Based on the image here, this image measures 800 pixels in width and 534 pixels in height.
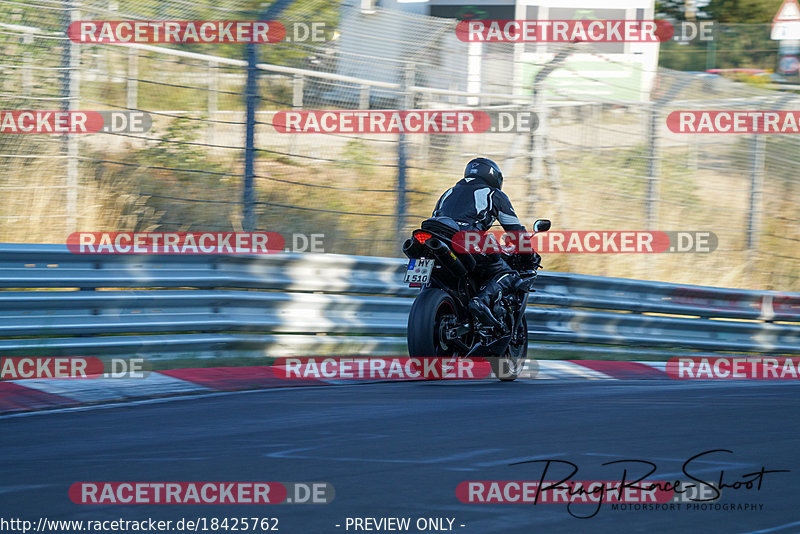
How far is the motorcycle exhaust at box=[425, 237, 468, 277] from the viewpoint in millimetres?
8539

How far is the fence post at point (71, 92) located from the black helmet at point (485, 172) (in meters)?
3.23

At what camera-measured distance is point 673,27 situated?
14.5 metres

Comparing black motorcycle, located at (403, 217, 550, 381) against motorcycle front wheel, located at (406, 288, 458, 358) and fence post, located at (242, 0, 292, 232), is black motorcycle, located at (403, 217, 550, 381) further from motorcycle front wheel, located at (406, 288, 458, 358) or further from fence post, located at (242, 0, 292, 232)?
fence post, located at (242, 0, 292, 232)

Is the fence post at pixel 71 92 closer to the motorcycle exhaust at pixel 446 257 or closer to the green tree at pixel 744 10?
the motorcycle exhaust at pixel 446 257

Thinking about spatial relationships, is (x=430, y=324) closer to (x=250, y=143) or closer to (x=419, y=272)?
(x=419, y=272)

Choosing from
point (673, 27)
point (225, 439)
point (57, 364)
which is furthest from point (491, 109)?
point (225, 439)

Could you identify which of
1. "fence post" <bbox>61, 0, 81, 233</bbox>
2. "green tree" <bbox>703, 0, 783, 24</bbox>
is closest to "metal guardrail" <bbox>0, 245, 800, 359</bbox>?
"fence post" <bbox>61, 0, 81, 233</bbox>

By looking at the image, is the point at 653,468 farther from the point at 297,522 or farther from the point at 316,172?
the point at 316,172

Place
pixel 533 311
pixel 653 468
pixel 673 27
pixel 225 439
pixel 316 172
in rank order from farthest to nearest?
pixel 673 27 → pixel 316 172 → pixel 533 311 → pixel 225 439 → pixel 653 468

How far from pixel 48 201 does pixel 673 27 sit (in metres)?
7.89

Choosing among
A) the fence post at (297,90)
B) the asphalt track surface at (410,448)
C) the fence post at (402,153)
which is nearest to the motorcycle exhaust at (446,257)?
the asphalt track surface at (410,448)

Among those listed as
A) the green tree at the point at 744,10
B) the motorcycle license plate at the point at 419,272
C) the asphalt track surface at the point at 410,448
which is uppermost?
the green tree at the point at 744,10

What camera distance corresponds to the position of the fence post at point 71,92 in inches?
374

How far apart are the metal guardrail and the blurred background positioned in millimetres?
770
